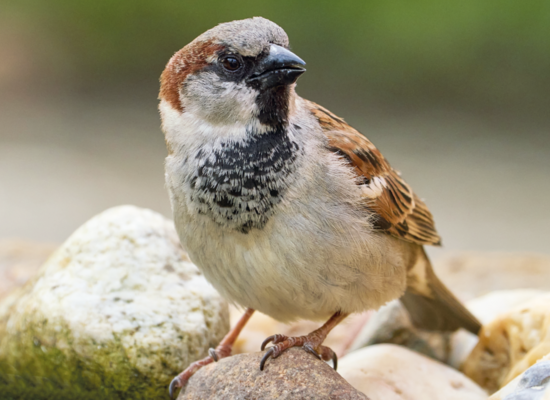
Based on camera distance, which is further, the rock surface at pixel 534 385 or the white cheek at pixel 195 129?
the white cheek at pixel 195 129

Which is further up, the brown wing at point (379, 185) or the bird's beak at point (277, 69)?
the bird's beak at point (277, 69)

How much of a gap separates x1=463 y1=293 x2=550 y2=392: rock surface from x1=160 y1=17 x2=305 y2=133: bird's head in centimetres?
116

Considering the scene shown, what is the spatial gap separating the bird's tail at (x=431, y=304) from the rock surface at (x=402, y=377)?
26 centimetres

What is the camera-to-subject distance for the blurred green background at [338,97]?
4805mm

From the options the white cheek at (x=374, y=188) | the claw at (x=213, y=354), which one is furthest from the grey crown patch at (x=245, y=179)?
the claw at (x=213, y=354)

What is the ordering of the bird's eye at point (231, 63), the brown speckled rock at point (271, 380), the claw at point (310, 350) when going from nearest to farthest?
the brown speckled rock at point (271, 380) → the bird's eye at point (231, 63) → the claw at point (310, 350)

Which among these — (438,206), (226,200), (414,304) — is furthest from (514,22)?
(226,200)

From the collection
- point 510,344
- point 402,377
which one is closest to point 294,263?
point 402,377

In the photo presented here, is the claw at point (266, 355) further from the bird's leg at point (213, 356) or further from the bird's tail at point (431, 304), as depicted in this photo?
the bird's tail at point (431, 304)

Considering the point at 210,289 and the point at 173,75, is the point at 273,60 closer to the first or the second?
the point at 173,75

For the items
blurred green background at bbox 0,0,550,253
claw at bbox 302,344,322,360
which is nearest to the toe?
claw at bbox 302,344,322,360

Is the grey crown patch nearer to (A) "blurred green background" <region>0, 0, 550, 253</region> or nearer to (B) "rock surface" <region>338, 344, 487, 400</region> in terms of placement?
(B) "rock surface" <region>338, 344, 487, 400</region>

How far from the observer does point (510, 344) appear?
230 cm

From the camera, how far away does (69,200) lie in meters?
4.89
